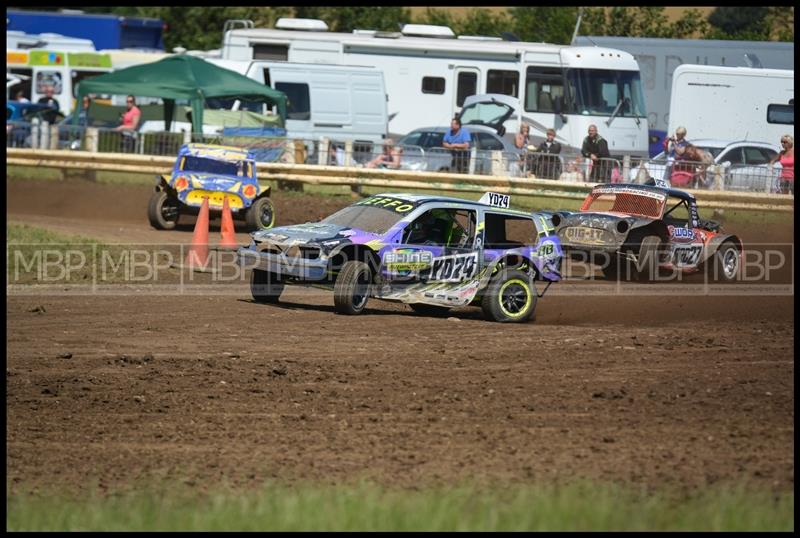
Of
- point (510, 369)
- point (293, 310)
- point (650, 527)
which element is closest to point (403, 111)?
point (293, 310)

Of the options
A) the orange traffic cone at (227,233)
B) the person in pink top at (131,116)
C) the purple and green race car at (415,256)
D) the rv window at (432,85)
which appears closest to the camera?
the purple and green race car at (415,256)

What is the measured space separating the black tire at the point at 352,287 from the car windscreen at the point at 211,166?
760cm

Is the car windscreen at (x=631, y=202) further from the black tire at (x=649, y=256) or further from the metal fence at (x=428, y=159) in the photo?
the metal fence at (x=428, y=159)

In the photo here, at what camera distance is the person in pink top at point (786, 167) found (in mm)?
21125

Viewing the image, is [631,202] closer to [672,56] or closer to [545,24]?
[672,56]

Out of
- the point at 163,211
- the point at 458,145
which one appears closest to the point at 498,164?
the point at 458,145

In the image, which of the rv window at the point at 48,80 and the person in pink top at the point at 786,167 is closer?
the person in pink top at the point at 786,167

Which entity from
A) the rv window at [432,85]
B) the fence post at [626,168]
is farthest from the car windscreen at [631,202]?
the rv window at [432,85]

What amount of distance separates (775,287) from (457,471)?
395 inches

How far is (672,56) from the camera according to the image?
3047 centimetres

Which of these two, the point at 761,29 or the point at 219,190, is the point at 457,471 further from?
the point at 761,29

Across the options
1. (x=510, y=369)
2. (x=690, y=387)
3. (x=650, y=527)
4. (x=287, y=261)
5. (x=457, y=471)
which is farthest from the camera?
(x=287, y=261)

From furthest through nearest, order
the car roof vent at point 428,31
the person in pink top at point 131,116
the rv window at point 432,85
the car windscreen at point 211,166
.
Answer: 1. the car roof vent at point 428,31
2. the rv window at point 432,85
3. the person in pink top at point 131,116
4. the car windscreen at point 211,166

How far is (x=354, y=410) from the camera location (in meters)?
8.66
